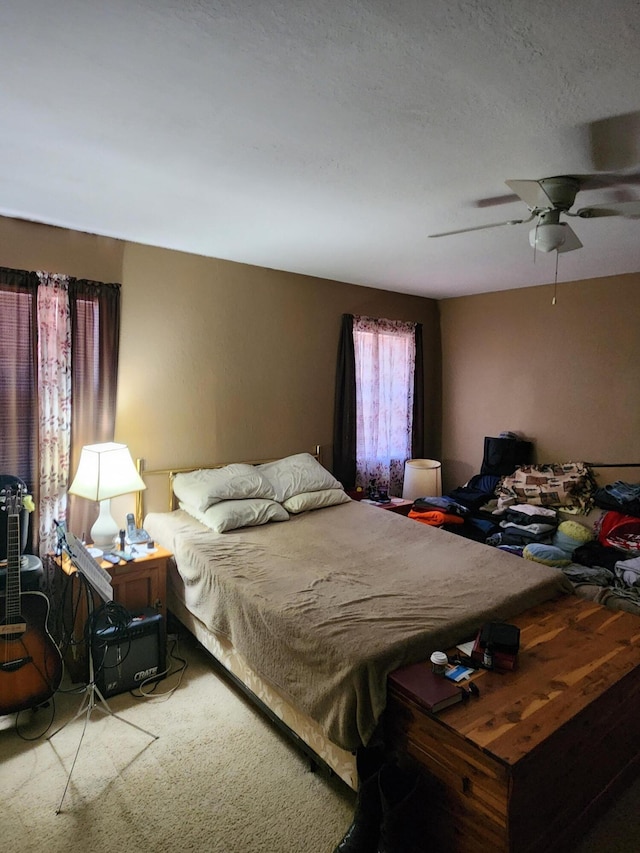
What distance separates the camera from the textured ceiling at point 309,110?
1.23m

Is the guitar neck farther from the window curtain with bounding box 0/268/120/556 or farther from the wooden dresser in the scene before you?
the wooden dresser

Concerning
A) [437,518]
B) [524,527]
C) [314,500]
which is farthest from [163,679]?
[524,527]

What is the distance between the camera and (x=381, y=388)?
4.73 meters

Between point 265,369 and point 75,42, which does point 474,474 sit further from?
point 75,42

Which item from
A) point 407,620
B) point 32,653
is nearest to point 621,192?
point 407,620

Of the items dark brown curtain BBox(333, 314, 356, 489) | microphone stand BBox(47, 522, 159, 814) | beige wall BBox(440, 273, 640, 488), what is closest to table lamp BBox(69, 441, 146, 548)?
microphone stand BBox(47, 522, 159, 814)

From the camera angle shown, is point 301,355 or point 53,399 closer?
point 53,399

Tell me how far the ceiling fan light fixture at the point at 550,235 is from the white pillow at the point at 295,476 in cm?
223

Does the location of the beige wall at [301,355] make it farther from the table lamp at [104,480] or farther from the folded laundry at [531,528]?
the folded laundry at [531,528]

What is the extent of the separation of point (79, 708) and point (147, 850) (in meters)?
0.96

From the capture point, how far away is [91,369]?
3.01 m

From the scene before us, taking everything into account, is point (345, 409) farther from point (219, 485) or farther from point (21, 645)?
point (21, 645)

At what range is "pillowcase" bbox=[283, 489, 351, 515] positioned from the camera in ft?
11.6

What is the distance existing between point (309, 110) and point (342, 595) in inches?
75.5
